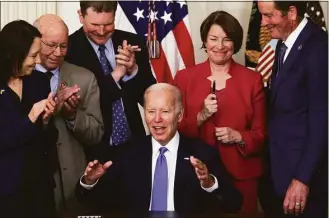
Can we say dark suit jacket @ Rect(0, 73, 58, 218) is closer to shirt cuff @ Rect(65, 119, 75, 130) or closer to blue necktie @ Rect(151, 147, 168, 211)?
shirt cuff @ Rect(65, 119, 75, 130)

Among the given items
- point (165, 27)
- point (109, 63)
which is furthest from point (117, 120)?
point (165, 27)

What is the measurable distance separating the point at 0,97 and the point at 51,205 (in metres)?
0.61

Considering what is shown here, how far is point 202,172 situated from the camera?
2877 mm

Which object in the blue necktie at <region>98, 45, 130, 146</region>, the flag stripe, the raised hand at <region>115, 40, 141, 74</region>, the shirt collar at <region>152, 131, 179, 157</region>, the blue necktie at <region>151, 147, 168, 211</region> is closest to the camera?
the blue necktie at <region>151, 147, 168, 211</region>

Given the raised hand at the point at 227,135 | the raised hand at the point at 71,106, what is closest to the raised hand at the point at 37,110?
the raised hand at the point at 71,106

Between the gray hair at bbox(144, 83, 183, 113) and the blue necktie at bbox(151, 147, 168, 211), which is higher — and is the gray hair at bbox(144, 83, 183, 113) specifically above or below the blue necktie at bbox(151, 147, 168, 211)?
above

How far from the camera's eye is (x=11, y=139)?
2977 millimetres

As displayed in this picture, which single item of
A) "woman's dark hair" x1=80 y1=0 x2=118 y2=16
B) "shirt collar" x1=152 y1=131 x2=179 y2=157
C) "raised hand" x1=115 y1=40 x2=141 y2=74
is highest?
"woman's dark hair" x1=80 y1=0 x2=118 y2=16

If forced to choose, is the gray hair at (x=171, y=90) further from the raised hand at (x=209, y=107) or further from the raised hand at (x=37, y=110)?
the raised hand at (x=37, y=110)

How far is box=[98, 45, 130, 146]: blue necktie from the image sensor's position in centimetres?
368

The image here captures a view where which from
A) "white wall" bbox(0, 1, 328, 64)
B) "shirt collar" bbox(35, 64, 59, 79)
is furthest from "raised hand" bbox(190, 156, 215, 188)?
"white wall" bbox(0, 1, 328, 64)

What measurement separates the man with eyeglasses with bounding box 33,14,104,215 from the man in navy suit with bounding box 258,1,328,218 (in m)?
0.95

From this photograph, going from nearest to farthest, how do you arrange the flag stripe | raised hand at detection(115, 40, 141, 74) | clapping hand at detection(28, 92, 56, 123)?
clapping hand at detection(28, 92, 56, 123)
raised hand at detection(115, 40, 141, 74)
the flag stripe

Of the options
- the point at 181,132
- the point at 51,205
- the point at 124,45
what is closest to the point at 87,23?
the point at 124,45
